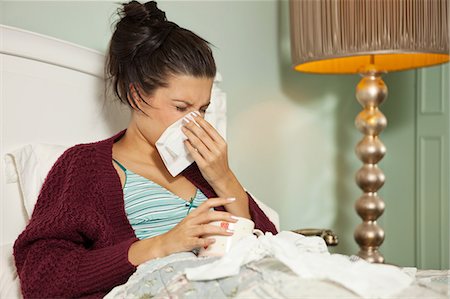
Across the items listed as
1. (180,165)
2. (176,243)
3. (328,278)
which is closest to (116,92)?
(180,165)

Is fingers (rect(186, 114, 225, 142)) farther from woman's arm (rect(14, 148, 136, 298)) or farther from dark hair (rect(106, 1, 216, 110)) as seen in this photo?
woman's arm (rect(14, 148, 136, 298))

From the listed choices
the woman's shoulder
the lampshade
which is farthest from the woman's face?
the lampshade

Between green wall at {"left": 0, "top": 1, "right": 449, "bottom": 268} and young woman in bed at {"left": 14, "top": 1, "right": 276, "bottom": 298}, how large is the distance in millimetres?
368

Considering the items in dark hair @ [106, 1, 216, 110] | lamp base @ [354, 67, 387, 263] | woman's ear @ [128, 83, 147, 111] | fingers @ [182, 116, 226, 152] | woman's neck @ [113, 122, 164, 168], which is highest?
dark hair @ [106, 1, 216, 110]

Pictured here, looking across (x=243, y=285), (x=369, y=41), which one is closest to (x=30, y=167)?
(x=243, y=285)

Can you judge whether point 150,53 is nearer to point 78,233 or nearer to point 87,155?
point 87,155

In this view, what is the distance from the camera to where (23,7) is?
1.54 metres

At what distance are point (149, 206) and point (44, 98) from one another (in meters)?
0.37

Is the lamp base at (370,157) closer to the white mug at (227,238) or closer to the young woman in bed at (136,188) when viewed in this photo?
the young woman in bed at (136,188)

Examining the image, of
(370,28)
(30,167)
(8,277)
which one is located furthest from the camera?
(370,28)

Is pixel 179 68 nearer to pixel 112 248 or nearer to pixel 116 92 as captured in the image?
pixel 116 92

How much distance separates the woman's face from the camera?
134 centimetres

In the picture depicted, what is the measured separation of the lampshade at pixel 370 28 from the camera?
1921mm

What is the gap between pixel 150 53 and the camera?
1365 millimetres
